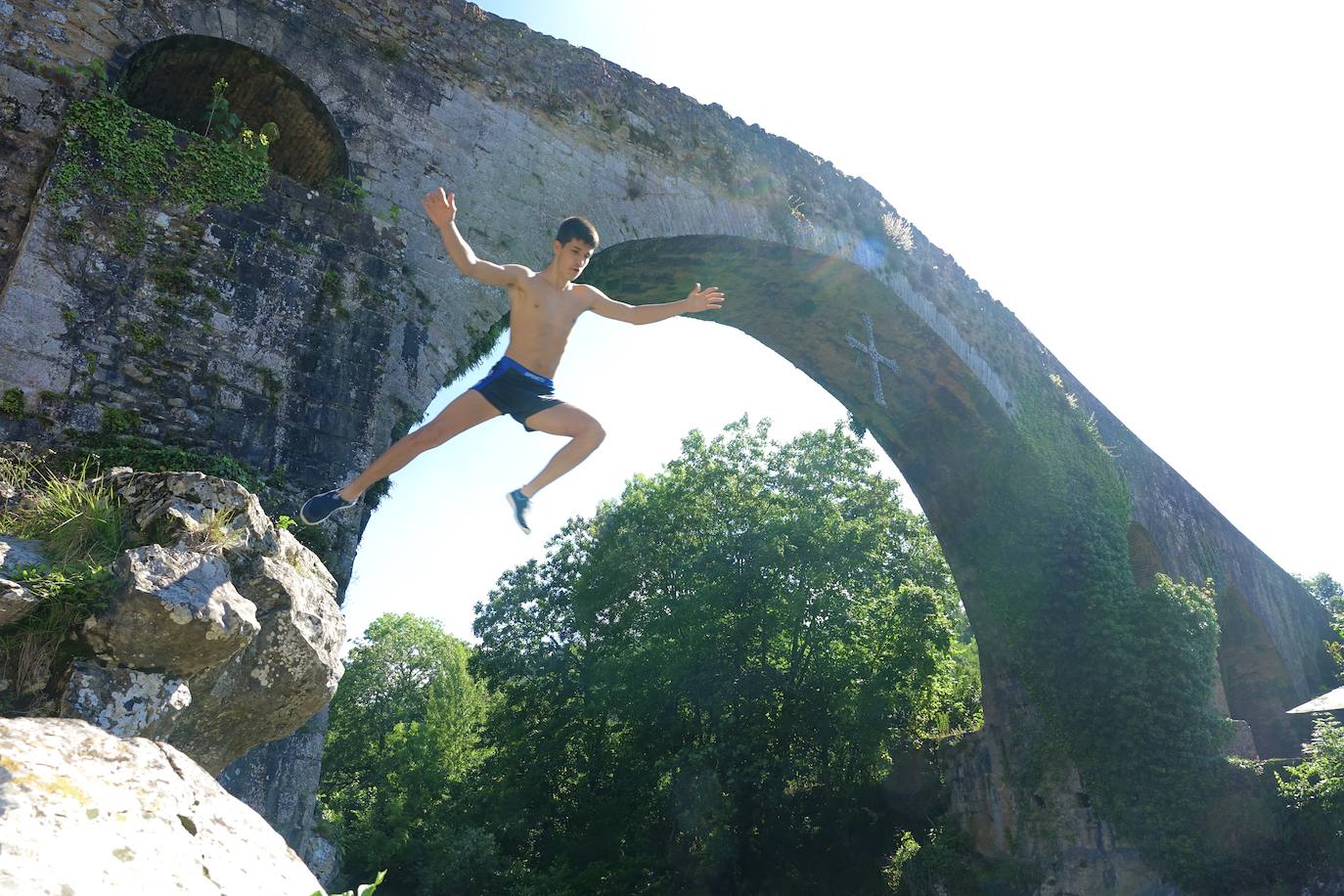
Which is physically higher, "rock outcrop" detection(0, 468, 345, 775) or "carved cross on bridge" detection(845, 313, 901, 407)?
"carved cross on bridge" detection(845, 313, 901, 407)

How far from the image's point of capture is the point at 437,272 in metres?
6.48

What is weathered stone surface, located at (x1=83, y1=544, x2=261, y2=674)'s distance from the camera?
253 centimetres

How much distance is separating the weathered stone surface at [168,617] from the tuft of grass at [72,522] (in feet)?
0.60

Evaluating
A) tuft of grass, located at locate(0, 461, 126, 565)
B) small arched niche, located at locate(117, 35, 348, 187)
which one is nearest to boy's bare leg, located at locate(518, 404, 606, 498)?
tuft of grass, located at locate(0, 461, 126, 565)

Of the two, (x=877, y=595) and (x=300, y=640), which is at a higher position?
(x=877, y=595)

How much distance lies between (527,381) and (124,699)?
1.74 meters

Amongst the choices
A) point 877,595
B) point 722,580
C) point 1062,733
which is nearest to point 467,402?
point 1062,733

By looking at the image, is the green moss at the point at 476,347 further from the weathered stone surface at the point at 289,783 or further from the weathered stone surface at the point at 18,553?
the weathered stone surface at the point at 18,553

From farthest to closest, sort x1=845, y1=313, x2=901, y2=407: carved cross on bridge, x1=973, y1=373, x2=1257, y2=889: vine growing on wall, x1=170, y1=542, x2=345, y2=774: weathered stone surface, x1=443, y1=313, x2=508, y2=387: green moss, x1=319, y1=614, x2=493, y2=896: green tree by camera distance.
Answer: x1=319, y1=614, x2=493, y2=896: green tree
x1=845, y1=313, x2=901, y2=407: carved cross on bridge
x1=973, y1=373, x2=1257, y2=889: vine growing on wall
x1=443, y1=313, x2=508, y2=387: green moss
x1=170, y1=542, x2=345, y2=774: weathered stone surface

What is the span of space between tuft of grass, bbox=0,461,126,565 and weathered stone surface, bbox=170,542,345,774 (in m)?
0.39

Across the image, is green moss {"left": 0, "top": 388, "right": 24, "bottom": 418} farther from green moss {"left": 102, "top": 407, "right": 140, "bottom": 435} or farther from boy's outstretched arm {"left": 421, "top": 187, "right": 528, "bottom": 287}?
boy's outstretched arm {"left": 421, "top": 187, "right": 528, "bottom": 287}

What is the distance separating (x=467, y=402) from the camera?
375cm

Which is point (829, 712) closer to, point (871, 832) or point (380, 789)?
point (871, 832)

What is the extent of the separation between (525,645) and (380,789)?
6.43 meters
